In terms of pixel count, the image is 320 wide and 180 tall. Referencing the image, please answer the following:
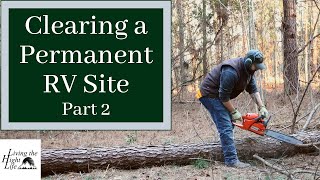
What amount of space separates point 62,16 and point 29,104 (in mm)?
1269

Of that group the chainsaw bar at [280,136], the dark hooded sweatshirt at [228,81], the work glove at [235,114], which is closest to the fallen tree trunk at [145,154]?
the chainsaw bar at [280,136]

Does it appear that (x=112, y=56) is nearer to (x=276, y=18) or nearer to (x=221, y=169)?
(x=221, y=169)

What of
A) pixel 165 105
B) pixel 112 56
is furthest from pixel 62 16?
pixel 165 105

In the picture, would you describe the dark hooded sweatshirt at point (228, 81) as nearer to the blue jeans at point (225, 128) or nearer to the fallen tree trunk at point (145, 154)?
the blue jeans at point (225, 128)

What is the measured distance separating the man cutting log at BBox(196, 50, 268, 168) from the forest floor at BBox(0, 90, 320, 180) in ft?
1.05

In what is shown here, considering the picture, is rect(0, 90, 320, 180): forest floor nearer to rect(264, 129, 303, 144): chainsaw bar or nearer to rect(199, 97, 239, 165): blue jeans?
rect(199, 97, 239, 165): blue jeans

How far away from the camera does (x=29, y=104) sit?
5.52 m

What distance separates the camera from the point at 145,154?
5816 mm

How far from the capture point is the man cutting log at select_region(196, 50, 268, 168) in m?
5.30

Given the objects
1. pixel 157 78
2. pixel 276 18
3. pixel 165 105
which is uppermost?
pixel 276 18

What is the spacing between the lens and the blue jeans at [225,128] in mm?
5555

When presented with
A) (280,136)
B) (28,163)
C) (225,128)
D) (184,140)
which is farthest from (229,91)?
(28,163)

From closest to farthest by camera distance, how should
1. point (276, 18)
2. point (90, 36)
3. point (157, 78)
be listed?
point (90, 36) < point (157, 78) < point (276, 18)

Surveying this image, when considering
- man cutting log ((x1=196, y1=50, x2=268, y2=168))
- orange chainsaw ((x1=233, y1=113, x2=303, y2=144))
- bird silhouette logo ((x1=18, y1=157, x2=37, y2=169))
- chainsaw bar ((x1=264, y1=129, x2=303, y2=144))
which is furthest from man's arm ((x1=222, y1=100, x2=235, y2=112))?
bird silhouette logo ((x1=18, y1=157, x2=37, y2=169))
